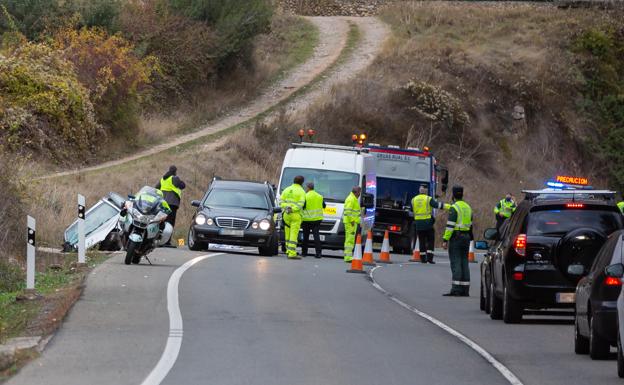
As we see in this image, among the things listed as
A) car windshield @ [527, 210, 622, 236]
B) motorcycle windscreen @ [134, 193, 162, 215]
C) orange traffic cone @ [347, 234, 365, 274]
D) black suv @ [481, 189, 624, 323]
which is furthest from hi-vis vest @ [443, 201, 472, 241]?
motorcycle windscreen @ [134, 193, 162, 215]

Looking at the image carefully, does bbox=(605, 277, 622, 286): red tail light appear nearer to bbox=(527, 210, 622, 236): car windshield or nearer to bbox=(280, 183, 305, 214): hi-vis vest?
bbox=(527, 210, 622, 236): car windshield

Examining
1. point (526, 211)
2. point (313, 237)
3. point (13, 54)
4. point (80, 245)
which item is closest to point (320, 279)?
point (80, 245)

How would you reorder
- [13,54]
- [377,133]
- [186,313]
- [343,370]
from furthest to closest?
[377,133] → [13,54] → [186,313] → [343,370]

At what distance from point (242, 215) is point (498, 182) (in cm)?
2827

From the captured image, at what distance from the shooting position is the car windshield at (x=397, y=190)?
37875mm

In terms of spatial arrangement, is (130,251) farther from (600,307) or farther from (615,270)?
(615,270)

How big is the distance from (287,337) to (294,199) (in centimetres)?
1420

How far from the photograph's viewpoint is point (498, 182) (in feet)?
183

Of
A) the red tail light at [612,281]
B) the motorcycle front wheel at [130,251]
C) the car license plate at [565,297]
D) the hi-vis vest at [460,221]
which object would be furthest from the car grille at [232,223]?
the red tail light at [612,281]

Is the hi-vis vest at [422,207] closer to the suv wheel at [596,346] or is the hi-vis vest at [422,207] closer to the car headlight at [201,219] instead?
the car headlight at [201,219]

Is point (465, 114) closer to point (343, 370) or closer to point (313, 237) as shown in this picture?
point (313, 237)

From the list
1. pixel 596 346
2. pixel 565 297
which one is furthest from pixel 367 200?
pixel 596 346

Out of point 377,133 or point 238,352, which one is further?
point 377,133

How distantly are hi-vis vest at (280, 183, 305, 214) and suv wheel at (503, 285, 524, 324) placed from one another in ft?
37.7
